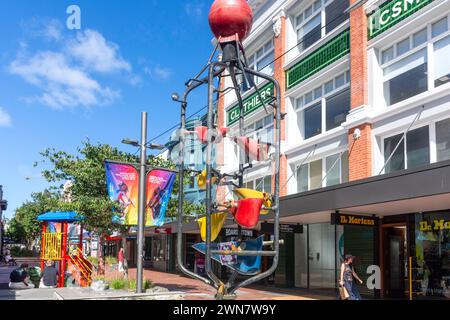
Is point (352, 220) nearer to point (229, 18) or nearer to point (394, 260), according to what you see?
point (394, 260)

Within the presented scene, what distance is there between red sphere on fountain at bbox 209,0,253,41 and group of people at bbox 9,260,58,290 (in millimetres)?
15546

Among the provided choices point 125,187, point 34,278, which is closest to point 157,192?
point 125,187

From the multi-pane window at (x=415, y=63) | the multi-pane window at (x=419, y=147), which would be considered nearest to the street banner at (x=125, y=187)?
the multi-pane window at (x=419, y=147)

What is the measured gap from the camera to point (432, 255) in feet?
47.0

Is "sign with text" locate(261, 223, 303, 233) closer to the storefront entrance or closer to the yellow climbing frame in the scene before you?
the storefront entrance

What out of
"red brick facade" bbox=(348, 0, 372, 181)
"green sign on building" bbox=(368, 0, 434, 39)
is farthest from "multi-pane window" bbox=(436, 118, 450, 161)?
"green sign on building" bbox=(368, 0, 434, 39)

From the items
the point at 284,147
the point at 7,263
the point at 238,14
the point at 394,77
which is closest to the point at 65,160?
the point at 284,147

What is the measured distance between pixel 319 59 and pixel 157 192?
9292 millimetres

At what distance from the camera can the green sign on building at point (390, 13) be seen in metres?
14.8

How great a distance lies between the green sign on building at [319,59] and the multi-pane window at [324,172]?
359 centimetres

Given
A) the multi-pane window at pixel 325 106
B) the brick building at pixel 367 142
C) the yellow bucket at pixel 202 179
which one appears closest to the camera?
the yellow bucket at pixel 202 179

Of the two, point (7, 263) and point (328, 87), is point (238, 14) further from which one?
point (7, 263)

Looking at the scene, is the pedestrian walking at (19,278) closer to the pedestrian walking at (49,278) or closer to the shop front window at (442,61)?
the pedestrian walking at (49,278)

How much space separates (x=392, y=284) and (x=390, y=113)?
18.0 ft
